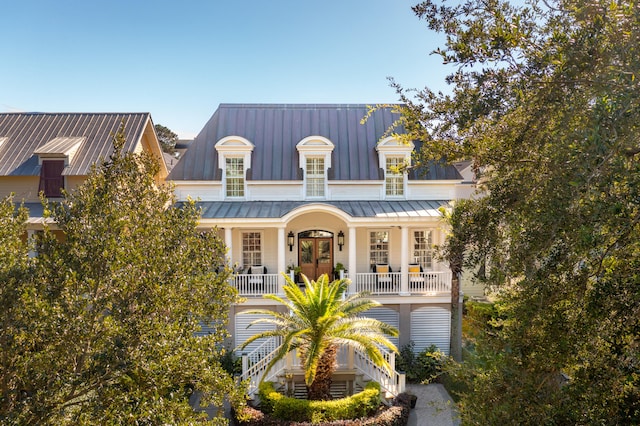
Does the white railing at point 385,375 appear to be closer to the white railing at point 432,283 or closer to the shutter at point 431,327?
the shutter at point 431,327

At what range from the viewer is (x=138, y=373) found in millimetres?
4785

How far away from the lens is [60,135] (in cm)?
1553

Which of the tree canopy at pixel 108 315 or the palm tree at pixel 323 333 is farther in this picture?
the palm tree at pixel 323 333

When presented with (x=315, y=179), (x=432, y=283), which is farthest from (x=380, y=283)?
(x=315, y=179)

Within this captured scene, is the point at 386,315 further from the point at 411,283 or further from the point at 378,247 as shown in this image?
the point at 378,247

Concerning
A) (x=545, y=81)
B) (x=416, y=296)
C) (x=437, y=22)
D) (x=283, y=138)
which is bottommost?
(x=416, y=296)

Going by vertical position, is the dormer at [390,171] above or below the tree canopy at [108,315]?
above

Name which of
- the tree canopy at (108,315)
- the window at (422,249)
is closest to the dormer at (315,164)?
the window at (422,249)

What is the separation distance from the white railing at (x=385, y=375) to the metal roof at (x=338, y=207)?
5.07 meters

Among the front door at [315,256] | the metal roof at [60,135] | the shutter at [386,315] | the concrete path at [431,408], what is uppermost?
the metal roof at [60,135]

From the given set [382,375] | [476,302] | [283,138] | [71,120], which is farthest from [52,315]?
[476,302]

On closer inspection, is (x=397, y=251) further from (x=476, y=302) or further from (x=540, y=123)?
(x=540, y=123)

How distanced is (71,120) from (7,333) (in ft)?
48.0

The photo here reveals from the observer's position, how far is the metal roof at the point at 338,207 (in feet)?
45.1
